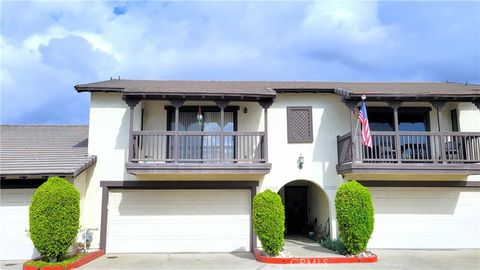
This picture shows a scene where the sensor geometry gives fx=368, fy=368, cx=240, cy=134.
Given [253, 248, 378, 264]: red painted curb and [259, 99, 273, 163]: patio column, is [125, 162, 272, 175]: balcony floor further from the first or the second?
[253, 248, 378, 264]: red painted curb

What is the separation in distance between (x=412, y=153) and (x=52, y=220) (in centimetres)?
1151

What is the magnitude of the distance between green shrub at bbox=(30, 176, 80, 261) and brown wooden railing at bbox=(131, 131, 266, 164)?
2518mm

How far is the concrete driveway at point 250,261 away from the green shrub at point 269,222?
1.88 ft

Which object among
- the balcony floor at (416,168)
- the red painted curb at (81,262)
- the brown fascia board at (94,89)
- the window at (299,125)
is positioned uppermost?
the brown fascia board at (94,89)

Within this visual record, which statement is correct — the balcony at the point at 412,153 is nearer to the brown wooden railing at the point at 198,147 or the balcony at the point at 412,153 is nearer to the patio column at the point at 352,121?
the patio column at the point at 352,121

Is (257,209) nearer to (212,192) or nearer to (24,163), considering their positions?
(212,192)

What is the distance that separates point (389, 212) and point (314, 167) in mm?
3122

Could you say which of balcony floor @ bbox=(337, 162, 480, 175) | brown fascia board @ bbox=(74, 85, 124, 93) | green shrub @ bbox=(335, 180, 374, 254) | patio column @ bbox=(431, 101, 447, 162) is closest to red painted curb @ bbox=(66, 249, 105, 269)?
brown fascia board @ bbox=(74, 85, 124, 93)

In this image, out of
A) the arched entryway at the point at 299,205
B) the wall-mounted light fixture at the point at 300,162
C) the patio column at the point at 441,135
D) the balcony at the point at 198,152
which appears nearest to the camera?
the balcony at the point at 198,152

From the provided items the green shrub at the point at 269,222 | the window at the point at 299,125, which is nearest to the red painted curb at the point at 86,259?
the green shrub at the point at 269,222

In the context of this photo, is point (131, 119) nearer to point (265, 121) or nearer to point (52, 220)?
point (52, 220)

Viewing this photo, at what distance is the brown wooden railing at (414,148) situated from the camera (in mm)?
12297

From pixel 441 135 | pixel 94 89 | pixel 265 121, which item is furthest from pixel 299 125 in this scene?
pixel 94 89

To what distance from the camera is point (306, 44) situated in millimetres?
15812
